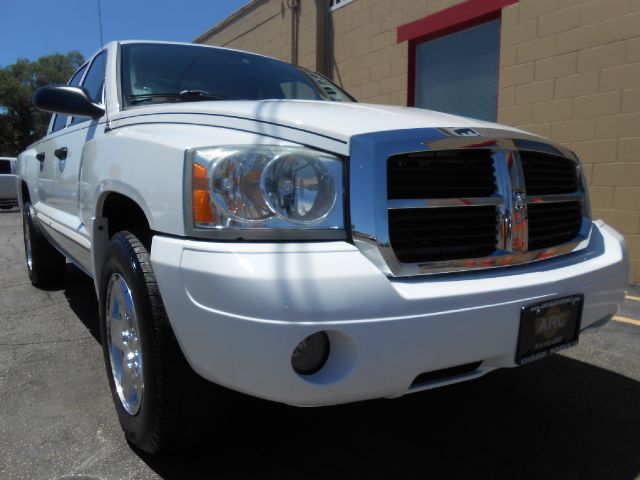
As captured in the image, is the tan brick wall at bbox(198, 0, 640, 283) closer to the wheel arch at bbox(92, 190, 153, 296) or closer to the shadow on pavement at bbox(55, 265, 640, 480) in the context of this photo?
the shadow on pavement at bbox(55, 265, 640, 480)

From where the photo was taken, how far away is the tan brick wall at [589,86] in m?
5.23

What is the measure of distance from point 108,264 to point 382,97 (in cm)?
673

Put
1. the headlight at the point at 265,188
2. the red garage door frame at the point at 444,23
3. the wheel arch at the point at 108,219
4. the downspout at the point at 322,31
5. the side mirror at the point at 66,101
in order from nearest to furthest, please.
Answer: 1. the headlight at the point at 265,188
2. the wheel arch at the point at 108,219
3. the side mirror at the point at 66,101
4. the red garage door frame at the point at 444,23
5. the downspout at the point at 322,31

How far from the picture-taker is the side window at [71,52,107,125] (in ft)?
10.2

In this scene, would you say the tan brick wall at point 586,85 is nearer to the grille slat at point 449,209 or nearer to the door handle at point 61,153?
the grille slat at point 449,209

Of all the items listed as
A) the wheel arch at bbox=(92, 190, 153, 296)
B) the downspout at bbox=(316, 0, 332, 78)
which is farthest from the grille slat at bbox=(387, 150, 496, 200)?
the downspout at bbox=(316, 0, 332, 78)

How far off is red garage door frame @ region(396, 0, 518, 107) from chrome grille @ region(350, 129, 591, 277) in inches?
198

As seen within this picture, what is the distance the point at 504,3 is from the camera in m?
6.26

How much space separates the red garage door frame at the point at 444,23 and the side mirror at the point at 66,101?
17.3 feet

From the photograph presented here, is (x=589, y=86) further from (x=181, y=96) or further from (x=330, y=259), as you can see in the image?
(x=330, y=259)

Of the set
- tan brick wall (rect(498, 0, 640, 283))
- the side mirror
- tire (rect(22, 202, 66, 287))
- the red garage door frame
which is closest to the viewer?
the side mirror

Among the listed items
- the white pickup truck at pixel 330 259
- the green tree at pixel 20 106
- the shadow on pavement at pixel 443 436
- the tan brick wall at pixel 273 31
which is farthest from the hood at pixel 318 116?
the green tree at pixel 20 106

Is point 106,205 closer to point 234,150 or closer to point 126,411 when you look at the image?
point 126,411

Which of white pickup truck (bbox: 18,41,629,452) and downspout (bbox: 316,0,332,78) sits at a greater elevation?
downspout (bbox: 316,0,332,78)
